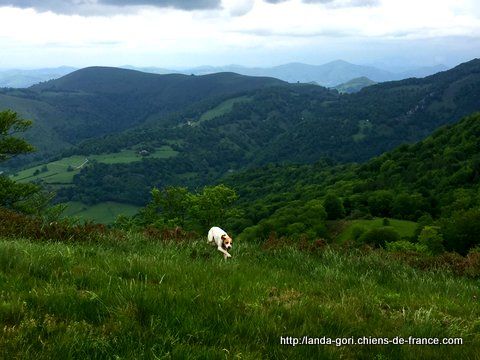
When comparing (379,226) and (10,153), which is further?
(379,226)

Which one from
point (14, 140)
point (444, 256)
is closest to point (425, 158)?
point (14, 140)

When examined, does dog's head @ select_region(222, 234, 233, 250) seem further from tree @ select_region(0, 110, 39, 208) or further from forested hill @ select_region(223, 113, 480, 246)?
forested hill @ select_region(223, 113, 480, 246)

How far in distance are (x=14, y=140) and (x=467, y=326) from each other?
4662 centimetres

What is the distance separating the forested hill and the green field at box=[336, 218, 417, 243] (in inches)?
163

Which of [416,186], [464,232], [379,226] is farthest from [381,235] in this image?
[416,186]

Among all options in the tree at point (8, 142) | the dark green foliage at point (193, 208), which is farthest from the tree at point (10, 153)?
the dark green foliage at point (193, 208)

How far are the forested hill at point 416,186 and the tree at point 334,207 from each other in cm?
275

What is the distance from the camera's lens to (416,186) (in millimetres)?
111625

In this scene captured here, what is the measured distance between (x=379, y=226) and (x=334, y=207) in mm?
→ 17287

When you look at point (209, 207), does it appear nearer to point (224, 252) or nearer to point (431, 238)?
point (431, 238)

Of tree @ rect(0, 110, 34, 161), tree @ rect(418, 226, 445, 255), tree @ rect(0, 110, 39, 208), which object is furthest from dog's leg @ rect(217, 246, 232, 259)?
tree @ rect(418, 226, 445, 255)

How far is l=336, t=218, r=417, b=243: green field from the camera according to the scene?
75875 millimetres

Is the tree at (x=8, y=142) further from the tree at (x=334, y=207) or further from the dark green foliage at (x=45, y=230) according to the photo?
the tree at (x=334, y=207)

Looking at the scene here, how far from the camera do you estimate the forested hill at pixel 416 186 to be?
91.2 metres
